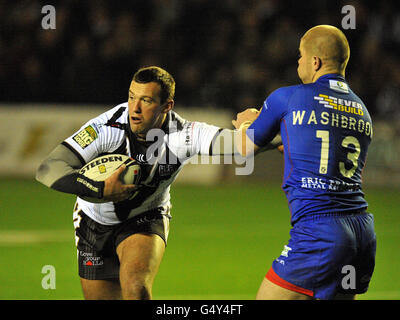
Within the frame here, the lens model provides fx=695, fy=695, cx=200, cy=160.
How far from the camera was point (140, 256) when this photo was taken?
5141mm

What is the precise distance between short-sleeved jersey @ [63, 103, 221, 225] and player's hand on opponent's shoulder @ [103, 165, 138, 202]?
1.30 feet

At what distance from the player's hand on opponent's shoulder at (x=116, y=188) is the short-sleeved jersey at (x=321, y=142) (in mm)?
1131

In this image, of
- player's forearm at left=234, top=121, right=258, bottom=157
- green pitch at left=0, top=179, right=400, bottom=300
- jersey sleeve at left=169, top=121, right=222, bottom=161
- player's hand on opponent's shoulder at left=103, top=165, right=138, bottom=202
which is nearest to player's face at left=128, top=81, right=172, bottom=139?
jersey sleeve at left=169, top=121, right=222, bottom=161

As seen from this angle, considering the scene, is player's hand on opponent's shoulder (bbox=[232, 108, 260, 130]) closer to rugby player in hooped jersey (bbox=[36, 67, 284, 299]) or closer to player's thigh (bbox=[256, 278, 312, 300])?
rugby player in hooped jersey (bbox=[36, 67, 284, 299])

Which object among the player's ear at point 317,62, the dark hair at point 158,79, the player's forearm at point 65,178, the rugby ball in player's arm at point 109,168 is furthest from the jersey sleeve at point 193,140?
the player's ear at point 317,62

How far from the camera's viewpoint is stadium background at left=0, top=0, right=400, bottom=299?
11.4 metres

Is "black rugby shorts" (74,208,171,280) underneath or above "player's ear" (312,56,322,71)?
underneath

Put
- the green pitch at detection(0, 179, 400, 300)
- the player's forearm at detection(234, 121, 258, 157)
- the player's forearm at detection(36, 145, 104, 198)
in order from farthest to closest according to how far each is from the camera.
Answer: the green pitch at detection(0, 179, 400, 300), the player's forearm at detection(36, 145, 104, 198), the player's forearm at detection(234, 121, 258, 157)

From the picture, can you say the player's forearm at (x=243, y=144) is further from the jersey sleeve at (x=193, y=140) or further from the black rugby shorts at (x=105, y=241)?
the black rugby shorts at (x=105, y=241)

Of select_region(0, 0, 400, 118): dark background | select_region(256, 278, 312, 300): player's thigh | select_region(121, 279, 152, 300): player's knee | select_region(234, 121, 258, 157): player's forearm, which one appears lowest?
select_region(121, 279, 152, 300): player's knee

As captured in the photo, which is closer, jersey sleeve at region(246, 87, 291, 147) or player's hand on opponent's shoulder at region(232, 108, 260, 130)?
jersey sleeve at region(246, 87, 291, 147)

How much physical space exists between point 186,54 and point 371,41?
5.10m

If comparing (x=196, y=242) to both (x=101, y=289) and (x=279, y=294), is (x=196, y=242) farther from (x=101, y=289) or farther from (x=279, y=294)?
(x=279, y=294)

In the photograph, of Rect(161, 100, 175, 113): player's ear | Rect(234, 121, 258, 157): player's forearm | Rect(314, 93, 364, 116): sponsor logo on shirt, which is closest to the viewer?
Rect(314, 93, 364, 116): sponsor logo on shirt
